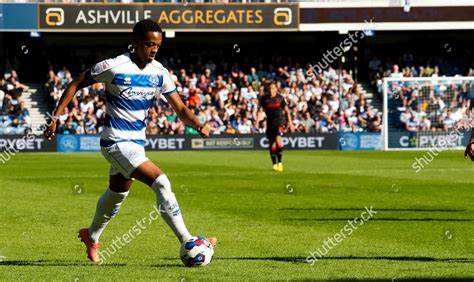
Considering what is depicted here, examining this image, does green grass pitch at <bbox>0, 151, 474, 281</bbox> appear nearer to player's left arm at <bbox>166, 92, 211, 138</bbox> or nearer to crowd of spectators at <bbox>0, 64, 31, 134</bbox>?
player's left arm at <bbox>166, 92, 211, 138</bbox>

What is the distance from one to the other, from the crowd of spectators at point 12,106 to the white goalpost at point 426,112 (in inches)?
609

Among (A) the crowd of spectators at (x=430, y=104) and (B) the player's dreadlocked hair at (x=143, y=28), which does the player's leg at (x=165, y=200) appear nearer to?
(B) the player's dreadlocked hair at (x=143, y=28)

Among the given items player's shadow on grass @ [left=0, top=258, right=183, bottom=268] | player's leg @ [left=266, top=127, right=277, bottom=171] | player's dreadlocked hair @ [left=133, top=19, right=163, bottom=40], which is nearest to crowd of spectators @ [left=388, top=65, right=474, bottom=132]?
player's leg @ [left=266, top=127, right=277, bottom=171]

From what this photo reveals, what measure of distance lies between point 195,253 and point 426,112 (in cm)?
3528

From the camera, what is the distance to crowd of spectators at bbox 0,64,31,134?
141 ft

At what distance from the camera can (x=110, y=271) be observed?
9.46 meters

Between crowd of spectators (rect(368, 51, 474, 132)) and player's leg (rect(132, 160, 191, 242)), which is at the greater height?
Result: player's leg (rect(132, 160, 191, 242))

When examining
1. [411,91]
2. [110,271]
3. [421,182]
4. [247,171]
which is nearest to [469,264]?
[110,271]

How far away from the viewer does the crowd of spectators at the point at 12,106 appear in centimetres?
4306

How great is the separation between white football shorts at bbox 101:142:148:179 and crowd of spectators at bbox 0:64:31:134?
33868 mm

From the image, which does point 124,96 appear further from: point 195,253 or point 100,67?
point 195,253

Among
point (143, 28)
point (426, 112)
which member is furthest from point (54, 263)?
point (426, 112)

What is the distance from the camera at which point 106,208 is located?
10.1 meters

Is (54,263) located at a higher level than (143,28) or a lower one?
lower
